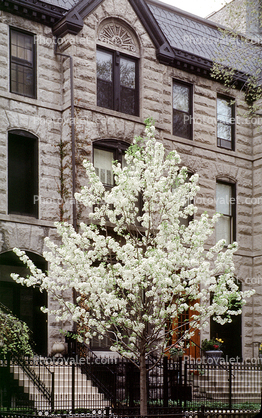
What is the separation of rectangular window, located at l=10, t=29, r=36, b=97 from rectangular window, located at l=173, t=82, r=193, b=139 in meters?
5.87

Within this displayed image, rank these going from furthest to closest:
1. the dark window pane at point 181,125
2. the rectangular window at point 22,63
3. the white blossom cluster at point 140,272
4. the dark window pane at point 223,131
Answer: the dark window pane at point 223,131 < the dark window pane at point 181,125 < the rectangular window at point 22,63 < the white blossom cluster at point 140,272

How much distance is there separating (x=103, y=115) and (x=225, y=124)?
6562 millimetres

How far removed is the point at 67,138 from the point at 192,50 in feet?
24.4

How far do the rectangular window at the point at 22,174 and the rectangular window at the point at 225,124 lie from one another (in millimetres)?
8189

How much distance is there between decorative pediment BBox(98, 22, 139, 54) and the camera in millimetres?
18938

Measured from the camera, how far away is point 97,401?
1411cm

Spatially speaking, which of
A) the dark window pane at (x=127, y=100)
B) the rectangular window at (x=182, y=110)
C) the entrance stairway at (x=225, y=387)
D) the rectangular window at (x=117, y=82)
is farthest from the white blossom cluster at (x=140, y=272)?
the rectangular window at (x=182, y=110)

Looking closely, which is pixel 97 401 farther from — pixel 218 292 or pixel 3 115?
pixel 3 115

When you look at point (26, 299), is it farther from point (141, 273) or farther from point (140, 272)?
point (141, 273)

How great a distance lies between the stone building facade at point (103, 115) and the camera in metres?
16.9

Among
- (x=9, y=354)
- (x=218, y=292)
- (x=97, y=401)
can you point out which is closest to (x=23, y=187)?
(x=9, y=354)

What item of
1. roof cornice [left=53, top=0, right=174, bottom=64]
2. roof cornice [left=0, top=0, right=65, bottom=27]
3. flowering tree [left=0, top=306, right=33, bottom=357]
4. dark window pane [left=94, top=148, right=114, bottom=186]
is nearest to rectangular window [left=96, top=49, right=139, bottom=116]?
roof cornice [left=53, top=0, right=174, bottom=64]

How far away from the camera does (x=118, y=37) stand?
19281mm

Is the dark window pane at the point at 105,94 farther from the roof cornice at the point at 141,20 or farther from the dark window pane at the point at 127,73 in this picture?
the roof cornice at the point at 141,20
